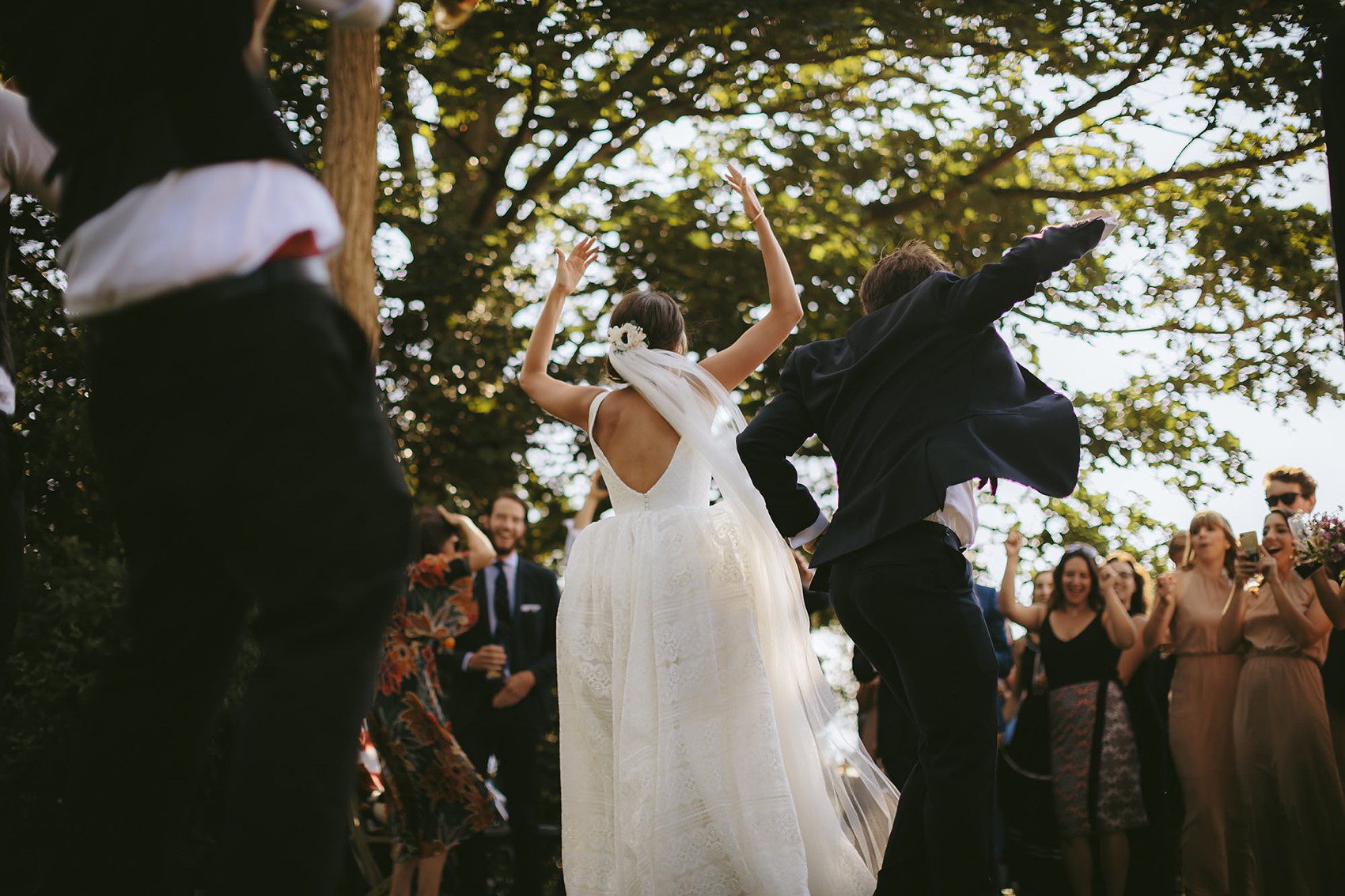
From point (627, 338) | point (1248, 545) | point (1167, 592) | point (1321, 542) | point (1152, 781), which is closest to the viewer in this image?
point (627, 338)

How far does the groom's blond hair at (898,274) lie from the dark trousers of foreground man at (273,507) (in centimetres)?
290

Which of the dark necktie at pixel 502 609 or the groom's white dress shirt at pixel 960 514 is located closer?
the groom's white dress shirt at pixel 960 514

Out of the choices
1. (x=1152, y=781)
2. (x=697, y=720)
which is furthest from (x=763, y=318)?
(x=1152, y=781)

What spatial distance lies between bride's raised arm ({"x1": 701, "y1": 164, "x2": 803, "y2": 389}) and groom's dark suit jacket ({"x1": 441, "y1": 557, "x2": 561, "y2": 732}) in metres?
3.51

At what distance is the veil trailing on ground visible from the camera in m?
4.34

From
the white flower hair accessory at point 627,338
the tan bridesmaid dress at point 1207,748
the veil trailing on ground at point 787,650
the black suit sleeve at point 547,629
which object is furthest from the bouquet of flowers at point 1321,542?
the black suit sleeve at point 547,629

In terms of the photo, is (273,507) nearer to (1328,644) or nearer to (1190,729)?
(1328,644)

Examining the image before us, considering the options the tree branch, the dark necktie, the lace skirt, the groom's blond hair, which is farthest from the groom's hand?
the tree branch

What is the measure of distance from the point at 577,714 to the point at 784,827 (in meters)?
0.99

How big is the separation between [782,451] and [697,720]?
3.46 ft

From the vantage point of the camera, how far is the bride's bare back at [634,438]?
4930 millimetres

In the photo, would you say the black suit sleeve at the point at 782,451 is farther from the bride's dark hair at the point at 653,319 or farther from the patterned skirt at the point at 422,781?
the patterned skirt at the point at 422,781

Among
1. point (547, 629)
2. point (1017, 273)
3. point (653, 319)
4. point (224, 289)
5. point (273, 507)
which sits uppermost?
point (653, 319)

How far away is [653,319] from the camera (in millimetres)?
5156
